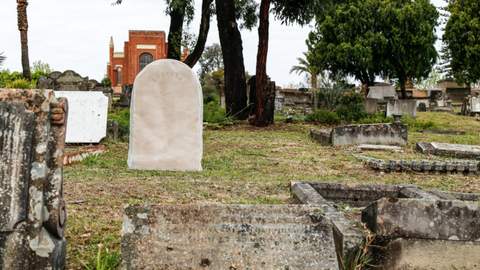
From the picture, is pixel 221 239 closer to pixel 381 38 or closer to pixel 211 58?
pixel 381 38

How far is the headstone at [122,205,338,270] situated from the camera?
297 cm

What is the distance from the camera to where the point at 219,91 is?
2909cm

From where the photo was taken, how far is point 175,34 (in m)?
20.0

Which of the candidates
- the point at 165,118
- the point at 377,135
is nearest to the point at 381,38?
the point at 377,135

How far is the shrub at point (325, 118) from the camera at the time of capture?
17781 mm

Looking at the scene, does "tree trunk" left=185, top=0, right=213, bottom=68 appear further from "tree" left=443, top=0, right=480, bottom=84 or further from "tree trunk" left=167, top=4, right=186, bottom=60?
"tree" left=443, top=0, right=480, bottom=84

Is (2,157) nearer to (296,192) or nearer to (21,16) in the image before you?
(296,192)

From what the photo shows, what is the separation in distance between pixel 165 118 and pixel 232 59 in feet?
35.7

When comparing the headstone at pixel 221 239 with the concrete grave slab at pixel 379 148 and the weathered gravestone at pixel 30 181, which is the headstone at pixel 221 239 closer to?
the weathered gravestone at pixel 30 181

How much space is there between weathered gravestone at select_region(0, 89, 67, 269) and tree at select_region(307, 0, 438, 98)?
31911 millimetres

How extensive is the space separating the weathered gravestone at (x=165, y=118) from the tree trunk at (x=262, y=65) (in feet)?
27.4

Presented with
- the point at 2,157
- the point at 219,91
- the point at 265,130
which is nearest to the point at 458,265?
the point at 2,157

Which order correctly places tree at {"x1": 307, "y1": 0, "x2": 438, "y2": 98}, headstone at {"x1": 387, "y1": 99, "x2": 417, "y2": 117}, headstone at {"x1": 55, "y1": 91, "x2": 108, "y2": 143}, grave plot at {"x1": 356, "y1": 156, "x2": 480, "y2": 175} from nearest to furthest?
1. grave plot at {"x1": 356, "y1": 156, "x2": 480, "y2": 175}
2. headstone at {"x1": 55, "y1": 91, "x2": 108, "y2": 143}
3. headstone at {"x1": 387, "y1": 99, "x2": 417, "y2": 117}
4. tree at {"x1": 307, "y1": 0, "x2": 438, "y2": 98}

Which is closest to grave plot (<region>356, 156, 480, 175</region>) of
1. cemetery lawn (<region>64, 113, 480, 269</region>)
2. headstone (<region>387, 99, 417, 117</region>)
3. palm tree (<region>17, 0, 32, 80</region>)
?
cemetery lawn (<region>64, 113, 480, 269</region>)
